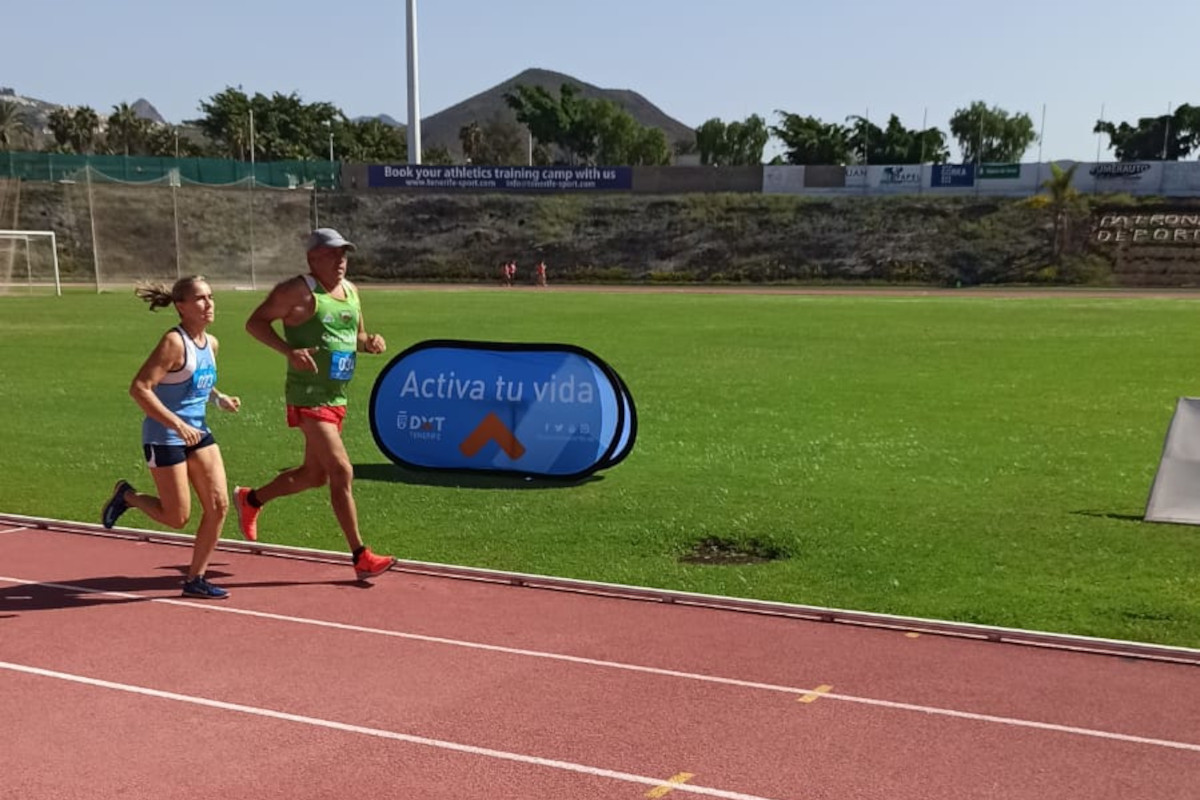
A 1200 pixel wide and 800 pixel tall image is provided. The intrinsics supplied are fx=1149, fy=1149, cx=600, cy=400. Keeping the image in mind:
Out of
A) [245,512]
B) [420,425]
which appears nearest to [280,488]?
[245,512]

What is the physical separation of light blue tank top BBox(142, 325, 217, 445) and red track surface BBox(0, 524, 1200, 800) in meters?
1.03

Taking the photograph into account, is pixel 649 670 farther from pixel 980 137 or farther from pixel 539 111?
pixel 980 137

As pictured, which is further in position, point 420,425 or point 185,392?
point 420,425

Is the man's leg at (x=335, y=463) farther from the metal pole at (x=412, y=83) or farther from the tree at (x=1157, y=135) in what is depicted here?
the tree at (x=1157, y=135)

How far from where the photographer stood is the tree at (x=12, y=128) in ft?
448

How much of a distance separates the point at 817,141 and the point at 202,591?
130 meters

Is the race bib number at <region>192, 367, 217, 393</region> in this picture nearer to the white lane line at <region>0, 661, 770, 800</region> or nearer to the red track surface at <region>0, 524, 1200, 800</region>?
the red track surface at <region>0, 524, 1200, 800</region>

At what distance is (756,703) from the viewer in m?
5.30

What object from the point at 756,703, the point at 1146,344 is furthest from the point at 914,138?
the point at 756,703

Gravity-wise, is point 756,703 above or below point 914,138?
below

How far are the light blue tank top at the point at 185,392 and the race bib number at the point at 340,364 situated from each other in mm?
734

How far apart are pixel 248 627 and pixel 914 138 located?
133m

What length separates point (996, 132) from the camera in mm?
145125

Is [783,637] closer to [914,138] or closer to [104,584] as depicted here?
[104,584]
